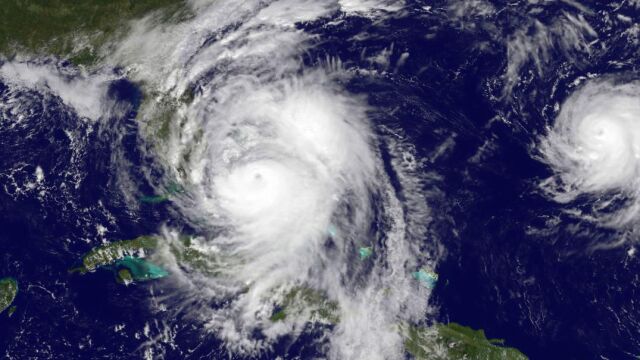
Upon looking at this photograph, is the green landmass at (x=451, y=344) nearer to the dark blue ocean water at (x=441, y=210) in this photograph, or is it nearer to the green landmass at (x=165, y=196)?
the dark blue ocean water at (x=441, y=210)

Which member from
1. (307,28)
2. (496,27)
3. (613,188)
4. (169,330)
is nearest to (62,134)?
(169,330)

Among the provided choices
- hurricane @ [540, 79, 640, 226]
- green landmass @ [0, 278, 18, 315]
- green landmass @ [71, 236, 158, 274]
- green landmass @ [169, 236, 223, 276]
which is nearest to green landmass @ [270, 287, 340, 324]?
green landmass @ [169, 236, 223, 276]

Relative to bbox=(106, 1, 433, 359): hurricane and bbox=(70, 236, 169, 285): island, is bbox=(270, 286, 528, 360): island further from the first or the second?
bbox=(70, 236, 169, 285): island

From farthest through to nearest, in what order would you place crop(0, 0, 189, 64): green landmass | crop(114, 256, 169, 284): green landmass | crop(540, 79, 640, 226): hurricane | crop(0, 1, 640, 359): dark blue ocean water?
crop(0, 0, 189, 64): green landmass, crop(540, 79, 640, 226): hurricane, crop(114, 256, 169, 284): green landmass, crop(0, 1, 640, 359): dark blue ocean water

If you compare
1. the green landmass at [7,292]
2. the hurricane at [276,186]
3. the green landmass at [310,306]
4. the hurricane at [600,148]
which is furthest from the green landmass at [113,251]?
the hurricane at [600,148]

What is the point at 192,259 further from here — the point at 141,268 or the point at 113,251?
the point at 113,251

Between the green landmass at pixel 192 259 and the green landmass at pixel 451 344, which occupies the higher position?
the green landmass at pixel 192 259

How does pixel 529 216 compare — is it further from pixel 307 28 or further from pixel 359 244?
pixel 307 28
